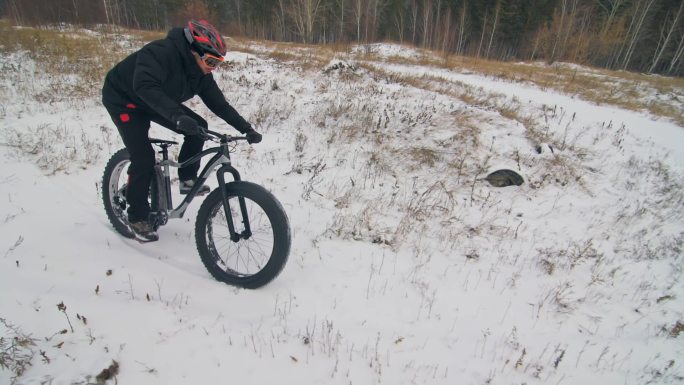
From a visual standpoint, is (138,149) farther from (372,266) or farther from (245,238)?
(372,266)

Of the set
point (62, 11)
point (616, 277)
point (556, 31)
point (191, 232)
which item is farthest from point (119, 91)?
point (556, 31)

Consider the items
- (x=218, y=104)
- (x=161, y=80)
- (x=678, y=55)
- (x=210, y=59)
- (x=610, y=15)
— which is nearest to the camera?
(x=161, y=80)

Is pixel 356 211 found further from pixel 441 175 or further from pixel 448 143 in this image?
pixel 448 143

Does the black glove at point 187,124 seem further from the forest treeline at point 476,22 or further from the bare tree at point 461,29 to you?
the bare tree at point 461,29

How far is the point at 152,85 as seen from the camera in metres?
3.01

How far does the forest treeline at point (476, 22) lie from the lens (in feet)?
114

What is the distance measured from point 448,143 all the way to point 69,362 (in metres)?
7.47

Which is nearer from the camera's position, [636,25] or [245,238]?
[245,238]

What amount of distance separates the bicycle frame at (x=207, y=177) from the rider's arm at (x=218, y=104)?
27 cm

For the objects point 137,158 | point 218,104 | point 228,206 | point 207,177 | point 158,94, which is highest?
point 158,94

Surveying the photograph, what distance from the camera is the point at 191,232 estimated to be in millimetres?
4391

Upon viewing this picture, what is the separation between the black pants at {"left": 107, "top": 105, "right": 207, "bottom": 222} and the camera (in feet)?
11.4

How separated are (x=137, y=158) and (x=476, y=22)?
177 feet

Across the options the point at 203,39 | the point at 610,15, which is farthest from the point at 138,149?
the point at 610,15
